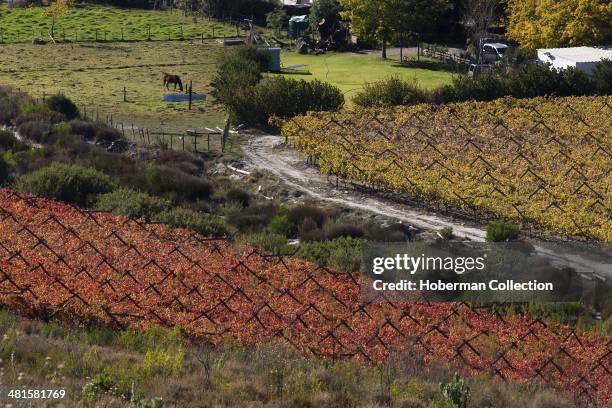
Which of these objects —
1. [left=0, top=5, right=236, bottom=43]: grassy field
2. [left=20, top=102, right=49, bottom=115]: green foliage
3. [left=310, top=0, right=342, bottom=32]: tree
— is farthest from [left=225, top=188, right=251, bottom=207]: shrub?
[left=0, top=5, right=236, bottom=43]: grassy field

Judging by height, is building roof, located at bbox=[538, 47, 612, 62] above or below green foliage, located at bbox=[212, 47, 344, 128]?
above

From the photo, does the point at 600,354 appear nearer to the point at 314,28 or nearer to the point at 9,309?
the point at 9,309

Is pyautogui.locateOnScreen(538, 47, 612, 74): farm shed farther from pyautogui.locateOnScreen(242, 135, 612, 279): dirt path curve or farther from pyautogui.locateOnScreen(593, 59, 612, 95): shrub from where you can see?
pyautogui.locateOnScreen(242, 135, 612, 279): dirt path curve

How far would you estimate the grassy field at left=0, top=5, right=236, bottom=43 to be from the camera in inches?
2271

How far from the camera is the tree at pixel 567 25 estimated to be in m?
47.4

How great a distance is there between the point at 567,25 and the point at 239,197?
85.4 feet

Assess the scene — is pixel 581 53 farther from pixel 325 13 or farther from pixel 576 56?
pixel 325 13

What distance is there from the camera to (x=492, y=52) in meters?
53.0

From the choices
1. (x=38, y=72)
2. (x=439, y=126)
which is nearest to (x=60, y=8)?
(x=38, y=72)

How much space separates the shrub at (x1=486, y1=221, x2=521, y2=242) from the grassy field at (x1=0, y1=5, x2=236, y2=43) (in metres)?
37.9

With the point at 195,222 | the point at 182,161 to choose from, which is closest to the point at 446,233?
the point at 195,222

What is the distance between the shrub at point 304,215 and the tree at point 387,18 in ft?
90.6

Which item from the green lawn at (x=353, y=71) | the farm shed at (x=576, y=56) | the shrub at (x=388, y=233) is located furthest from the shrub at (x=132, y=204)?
the farm shed at (x=576, y=56)

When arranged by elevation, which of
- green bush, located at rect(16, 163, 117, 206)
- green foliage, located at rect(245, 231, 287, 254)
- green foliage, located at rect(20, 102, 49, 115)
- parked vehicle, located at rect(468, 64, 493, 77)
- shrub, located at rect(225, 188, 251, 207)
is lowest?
green foliage, located at rect(245, 231, 287, 254)
